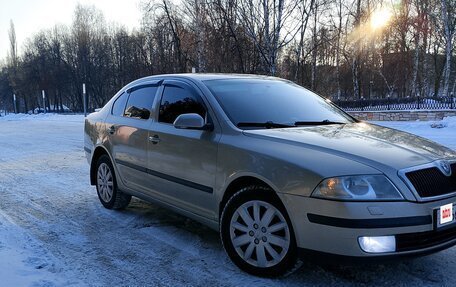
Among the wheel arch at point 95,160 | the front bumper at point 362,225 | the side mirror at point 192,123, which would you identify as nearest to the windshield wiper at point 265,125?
the side mirror at point 192,123

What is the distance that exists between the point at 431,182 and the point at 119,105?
3857 millimetres

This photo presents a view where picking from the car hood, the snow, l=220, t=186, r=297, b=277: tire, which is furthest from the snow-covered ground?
the snow

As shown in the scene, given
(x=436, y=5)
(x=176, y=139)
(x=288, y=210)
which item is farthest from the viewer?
(x=436, y=5)

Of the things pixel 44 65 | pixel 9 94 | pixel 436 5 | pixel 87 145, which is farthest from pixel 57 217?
pixel 9 94

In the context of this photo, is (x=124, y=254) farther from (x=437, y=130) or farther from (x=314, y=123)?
(x=437, y=130)

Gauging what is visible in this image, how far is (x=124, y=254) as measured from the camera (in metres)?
3.99

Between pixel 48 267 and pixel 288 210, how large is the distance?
2116 millimetres

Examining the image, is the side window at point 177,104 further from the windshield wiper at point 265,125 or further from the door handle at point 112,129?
the door handle at point 112,129

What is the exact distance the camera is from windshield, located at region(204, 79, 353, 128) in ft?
13.0

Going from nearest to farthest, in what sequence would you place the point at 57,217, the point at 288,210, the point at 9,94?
the point at 288,210 → the point at 57,217 → the point at 9,94

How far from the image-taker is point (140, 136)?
15.6ft

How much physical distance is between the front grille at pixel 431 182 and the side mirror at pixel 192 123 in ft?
5.70

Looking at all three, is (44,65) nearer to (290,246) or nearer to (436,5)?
(436,5)

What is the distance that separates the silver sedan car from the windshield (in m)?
0.02
